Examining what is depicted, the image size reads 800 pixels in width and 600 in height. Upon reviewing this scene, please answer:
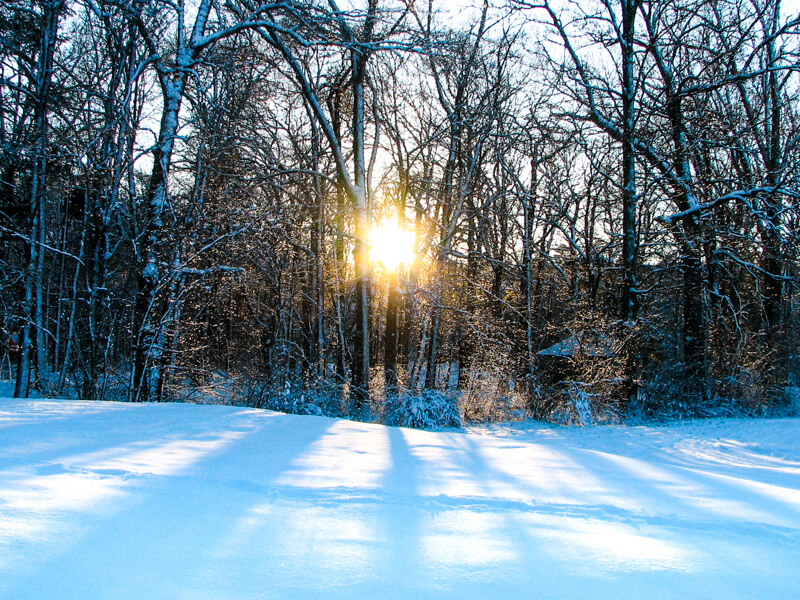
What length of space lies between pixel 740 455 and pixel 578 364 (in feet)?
14.7

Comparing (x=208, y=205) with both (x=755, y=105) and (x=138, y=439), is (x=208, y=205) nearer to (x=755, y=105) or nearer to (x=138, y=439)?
(x=138, y=439)

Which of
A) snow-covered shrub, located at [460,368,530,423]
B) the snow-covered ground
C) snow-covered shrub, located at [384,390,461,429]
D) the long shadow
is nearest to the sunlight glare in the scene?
snow-covered shrub, located at [460,368,530,423]

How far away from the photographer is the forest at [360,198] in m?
8.77

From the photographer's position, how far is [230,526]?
1.88 m

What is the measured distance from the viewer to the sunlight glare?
450 inches

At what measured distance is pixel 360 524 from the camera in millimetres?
1979

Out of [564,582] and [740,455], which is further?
[740,455]

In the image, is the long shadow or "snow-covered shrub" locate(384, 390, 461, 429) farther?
"snow-covered shrub" locate(384, 390, 461, 429)

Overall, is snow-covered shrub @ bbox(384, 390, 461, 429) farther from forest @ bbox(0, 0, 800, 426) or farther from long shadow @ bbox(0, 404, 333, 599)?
long shadow @ bbox(0, 404, 333, 599)

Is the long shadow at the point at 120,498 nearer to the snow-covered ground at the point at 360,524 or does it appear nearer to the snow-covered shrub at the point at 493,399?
the snow-covered ground at the point at 360,524

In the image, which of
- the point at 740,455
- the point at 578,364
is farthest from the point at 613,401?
the point at 740,455

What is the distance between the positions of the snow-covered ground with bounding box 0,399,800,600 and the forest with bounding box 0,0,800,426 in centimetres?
562

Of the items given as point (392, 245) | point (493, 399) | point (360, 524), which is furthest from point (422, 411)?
point (360, 524)

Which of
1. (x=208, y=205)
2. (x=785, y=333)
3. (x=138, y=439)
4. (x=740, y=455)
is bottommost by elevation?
(x=740, y=455)
